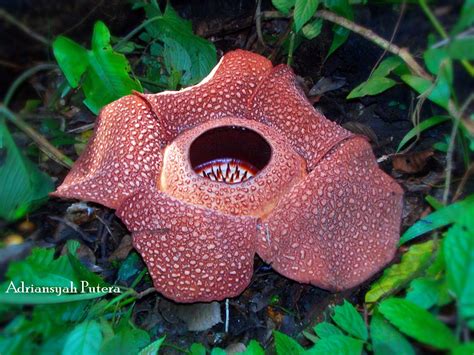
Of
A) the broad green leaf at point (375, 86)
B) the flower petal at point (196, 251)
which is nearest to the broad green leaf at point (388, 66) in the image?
the broad green leaf at point (375, 86)

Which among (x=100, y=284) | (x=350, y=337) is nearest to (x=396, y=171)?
(x=350, y=337)

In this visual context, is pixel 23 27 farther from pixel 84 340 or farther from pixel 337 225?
pixel 337 225

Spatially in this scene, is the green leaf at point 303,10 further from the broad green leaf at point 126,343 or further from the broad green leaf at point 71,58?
the broad green leaf at point 126,343

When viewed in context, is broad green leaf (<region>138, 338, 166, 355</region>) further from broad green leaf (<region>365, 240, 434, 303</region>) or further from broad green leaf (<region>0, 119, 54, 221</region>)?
broad green leaf (<region>365, 240, 434, 303</region>)

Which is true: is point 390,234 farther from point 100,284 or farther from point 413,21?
point 100,284

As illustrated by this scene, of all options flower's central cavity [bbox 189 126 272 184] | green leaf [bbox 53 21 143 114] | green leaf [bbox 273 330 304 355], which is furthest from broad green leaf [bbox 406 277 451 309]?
green leaf [bbox 53 21 143 114]

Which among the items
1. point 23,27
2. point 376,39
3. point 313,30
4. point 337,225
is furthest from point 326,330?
point 23,27
